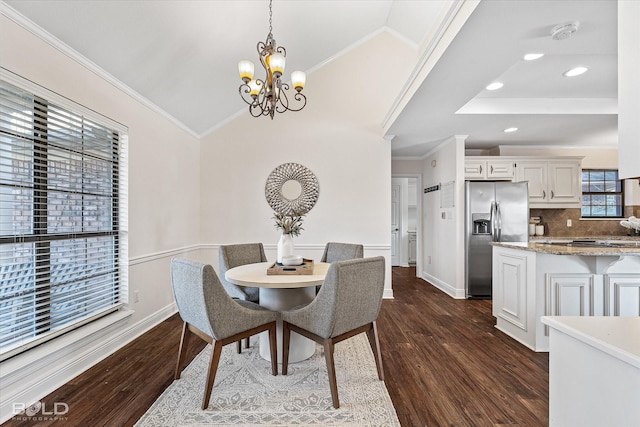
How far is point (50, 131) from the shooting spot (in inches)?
80.1

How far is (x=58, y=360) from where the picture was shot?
204 cm

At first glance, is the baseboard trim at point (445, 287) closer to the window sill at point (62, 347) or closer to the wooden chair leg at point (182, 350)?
the wooden chair leg at point (182, 350)

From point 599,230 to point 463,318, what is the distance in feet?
11.6

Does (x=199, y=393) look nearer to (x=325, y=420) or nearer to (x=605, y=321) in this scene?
(x=325, y=420)

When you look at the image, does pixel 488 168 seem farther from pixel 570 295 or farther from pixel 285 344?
pixel 285 344

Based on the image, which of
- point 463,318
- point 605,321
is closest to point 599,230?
point 463,318

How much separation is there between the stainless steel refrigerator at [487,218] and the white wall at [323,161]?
116cm

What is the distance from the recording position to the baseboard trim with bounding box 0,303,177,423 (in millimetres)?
1720

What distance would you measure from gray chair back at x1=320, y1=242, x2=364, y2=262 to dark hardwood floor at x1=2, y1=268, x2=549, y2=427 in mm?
810

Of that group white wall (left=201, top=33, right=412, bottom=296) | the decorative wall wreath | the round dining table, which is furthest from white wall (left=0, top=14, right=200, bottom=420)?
the round dining table

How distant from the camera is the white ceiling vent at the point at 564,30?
1794mm

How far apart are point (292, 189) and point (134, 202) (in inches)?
77.2

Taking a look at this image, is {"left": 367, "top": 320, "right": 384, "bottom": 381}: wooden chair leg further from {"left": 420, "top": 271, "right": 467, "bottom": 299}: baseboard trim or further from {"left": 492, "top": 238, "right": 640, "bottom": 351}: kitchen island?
{"left": 420, "top": 271, "right": 467, "bottom": 299}: baseboard trim

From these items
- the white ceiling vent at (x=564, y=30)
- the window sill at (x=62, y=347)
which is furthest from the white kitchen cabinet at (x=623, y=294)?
the window sill at (x=62, y=347)
